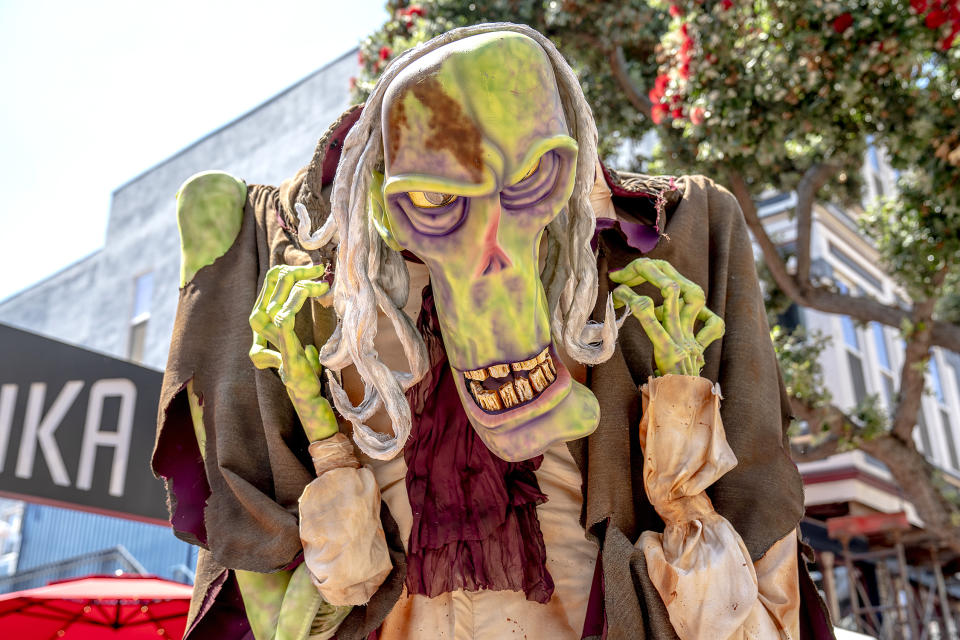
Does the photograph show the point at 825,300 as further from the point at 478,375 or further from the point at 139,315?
the point at 139,315

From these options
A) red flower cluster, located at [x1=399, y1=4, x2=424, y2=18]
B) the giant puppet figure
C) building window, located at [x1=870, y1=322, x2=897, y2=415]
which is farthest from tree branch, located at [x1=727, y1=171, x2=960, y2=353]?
building window, located at [x1=870, y1=322, x2=897, y2=415]

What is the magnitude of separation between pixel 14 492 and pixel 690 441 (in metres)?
4.00

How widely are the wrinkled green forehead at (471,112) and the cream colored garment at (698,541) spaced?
431mm

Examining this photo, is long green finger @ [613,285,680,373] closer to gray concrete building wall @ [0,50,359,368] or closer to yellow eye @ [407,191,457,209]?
yellow eye @ [407,191,457,209]

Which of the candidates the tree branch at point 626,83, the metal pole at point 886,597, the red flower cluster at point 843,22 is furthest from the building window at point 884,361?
the red flower cluster at point 843,22

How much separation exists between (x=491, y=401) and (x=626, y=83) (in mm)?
5429

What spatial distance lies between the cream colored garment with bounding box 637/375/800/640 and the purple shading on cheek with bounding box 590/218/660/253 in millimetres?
284

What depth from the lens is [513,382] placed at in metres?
1.26

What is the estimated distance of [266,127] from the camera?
12242 millimetres

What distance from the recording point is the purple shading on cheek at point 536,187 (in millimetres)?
1282

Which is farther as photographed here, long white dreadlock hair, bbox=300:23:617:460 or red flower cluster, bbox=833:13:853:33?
red flower cluster, bbox=833:13:853:33

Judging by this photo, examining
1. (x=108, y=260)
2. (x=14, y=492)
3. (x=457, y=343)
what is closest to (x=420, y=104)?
(x=457, y=343)

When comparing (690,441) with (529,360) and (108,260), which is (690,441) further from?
(108,260)

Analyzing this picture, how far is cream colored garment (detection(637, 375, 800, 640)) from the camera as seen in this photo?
4.36ft
